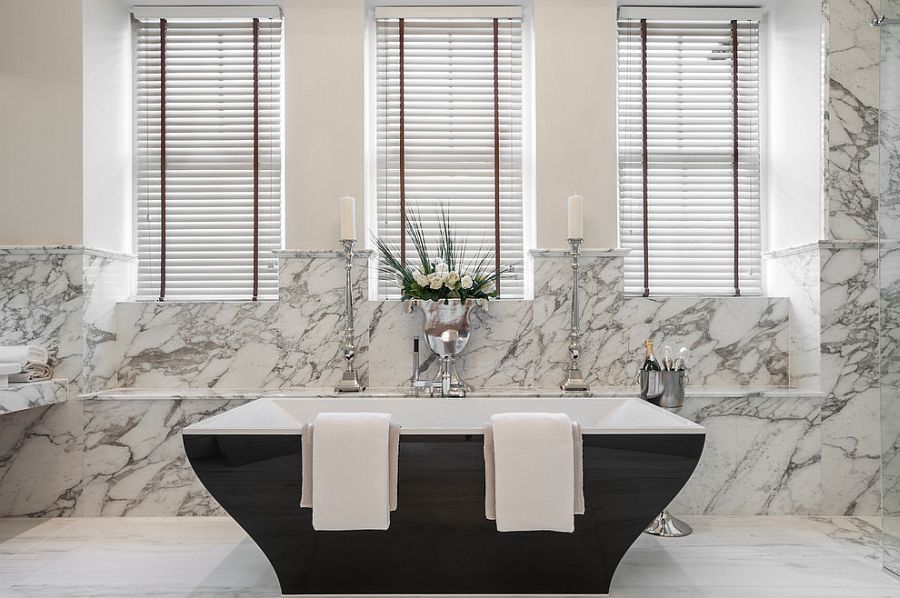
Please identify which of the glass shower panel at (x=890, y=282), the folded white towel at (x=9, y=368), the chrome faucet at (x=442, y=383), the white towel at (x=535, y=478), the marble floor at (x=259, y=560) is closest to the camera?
the white towel at (x=535, y=478)

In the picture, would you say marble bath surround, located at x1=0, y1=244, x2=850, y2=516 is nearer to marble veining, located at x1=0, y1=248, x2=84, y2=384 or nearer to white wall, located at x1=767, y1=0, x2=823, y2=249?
marble veining, located at x1=0, y1=248, x2=84, y2=384

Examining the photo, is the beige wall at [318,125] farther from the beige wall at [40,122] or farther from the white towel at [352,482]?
the white towel at [352,482]

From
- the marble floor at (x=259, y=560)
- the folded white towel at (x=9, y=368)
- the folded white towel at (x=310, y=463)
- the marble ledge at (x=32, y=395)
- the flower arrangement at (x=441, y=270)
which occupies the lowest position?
the marble floor at (x=259, y=560)

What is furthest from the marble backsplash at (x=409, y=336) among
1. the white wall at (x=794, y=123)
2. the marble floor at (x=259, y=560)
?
the marble floor at (x=259, y=560)

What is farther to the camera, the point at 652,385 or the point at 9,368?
the point at 652,385

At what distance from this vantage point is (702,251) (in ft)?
11.7

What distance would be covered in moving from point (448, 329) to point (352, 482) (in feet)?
Answer: 4.03

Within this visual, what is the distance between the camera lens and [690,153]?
3578mm

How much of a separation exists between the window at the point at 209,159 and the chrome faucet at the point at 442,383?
1.00 meters

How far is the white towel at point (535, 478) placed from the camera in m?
2.01

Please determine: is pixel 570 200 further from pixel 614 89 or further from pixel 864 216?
pixel 864 216

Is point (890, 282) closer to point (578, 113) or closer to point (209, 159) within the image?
point (578, 113)

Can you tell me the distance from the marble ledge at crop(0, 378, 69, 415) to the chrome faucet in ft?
5.41

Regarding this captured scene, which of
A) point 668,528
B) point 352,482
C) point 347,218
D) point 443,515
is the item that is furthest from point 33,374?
point 668,528
